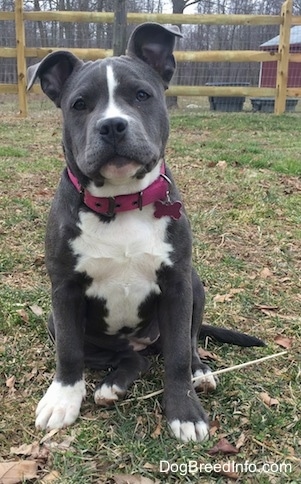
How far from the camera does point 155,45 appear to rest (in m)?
2.62

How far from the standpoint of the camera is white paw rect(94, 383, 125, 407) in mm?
2395

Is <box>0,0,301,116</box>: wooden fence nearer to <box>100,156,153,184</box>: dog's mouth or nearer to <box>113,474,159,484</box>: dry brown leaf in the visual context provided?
<box>100,156,153,184</box>: dog's mouth

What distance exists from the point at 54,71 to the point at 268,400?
1.75 meters

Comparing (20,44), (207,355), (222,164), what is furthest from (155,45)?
(20,44)

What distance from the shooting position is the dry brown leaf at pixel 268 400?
7.93 feet

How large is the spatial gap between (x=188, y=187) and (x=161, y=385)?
3497 mm

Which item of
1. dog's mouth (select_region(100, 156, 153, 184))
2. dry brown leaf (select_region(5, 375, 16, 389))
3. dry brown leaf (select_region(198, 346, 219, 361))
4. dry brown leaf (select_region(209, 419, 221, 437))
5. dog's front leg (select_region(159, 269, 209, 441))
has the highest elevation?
dog's mouth (select_region(100, 156, 153, 184))

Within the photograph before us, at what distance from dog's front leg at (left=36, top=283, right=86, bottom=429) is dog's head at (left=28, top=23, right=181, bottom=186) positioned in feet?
1.62

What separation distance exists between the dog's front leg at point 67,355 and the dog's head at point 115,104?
1.62 feet

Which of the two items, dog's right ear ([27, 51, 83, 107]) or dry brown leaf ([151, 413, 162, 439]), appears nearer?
dry brown leaf ([151, 413, 162, 439])

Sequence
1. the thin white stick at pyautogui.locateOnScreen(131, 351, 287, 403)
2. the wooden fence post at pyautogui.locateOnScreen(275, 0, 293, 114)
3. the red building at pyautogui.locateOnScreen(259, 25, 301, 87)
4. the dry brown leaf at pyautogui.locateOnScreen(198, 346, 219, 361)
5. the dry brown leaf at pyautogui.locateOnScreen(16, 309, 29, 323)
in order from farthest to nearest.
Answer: the red building at pyautogui.locateOnScreen(259, 25, 301, 87) < the wooden fence post at pyautogui.locateOnScreen(275, 0, 293, 114) < the dry brown leaf at pyautogui.locateOnScreen(16, 309, 29, 323) < the dry brown leaf at pyautogui.locateOnScreen(198, 346, 219, 361) < the thin white stick at pyautogui.locateOnScreen(131, 351, 287, 403)

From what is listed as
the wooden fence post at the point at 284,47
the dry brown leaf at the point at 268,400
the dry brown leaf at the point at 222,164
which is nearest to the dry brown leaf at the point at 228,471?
the dry brown leaf at the point at 268,400

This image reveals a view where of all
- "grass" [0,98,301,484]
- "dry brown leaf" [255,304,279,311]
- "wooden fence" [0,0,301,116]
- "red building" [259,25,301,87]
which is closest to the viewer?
"grass" [0,98,301,484]

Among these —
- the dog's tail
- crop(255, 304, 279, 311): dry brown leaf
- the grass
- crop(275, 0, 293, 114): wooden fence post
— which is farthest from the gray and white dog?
crop(275, 0, 293, 114): wooden fence post
